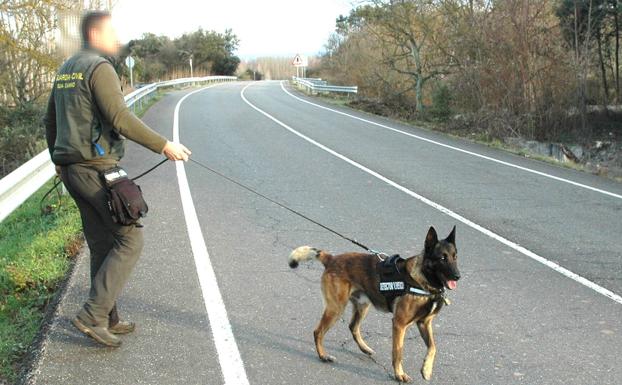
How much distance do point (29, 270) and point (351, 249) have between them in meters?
3.32

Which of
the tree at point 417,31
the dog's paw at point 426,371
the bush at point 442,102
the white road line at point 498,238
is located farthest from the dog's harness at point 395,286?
the tree at point 417,31

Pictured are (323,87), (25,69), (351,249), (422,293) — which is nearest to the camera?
(422,293)

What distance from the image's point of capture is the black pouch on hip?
4035 mm

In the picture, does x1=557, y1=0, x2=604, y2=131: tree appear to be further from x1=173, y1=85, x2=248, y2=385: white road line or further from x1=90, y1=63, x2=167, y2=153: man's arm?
x1=90, y1=63, x2=167, y2=153: man's arm

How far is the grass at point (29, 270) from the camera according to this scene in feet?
14.5

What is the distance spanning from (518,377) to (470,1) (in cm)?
2037

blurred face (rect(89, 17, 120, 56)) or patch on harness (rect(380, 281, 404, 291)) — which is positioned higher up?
blurred face (rect(89, 17, 120, 56))

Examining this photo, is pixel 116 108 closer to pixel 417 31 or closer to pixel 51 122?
pixel 51 122

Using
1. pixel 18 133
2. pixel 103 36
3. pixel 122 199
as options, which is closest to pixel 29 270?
pixel 122 199

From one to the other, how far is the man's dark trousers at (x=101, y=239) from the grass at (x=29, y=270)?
2.17ft

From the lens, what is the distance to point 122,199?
4031 millimetres

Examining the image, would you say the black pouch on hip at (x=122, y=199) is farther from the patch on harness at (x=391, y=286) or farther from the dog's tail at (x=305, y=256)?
the patch on harness at (x=391, y=286)

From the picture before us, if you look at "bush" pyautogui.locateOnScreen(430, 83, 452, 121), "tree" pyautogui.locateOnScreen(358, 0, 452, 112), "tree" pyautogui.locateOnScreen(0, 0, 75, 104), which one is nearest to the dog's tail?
"tree" pyautogui.locateOnScreen(0, 0, 75, 104)

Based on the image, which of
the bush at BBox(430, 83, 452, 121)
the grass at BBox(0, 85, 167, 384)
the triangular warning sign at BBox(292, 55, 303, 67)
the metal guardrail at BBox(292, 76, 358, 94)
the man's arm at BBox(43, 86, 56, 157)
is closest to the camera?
the man's arm at BBox(43, 86, 56, 157)
